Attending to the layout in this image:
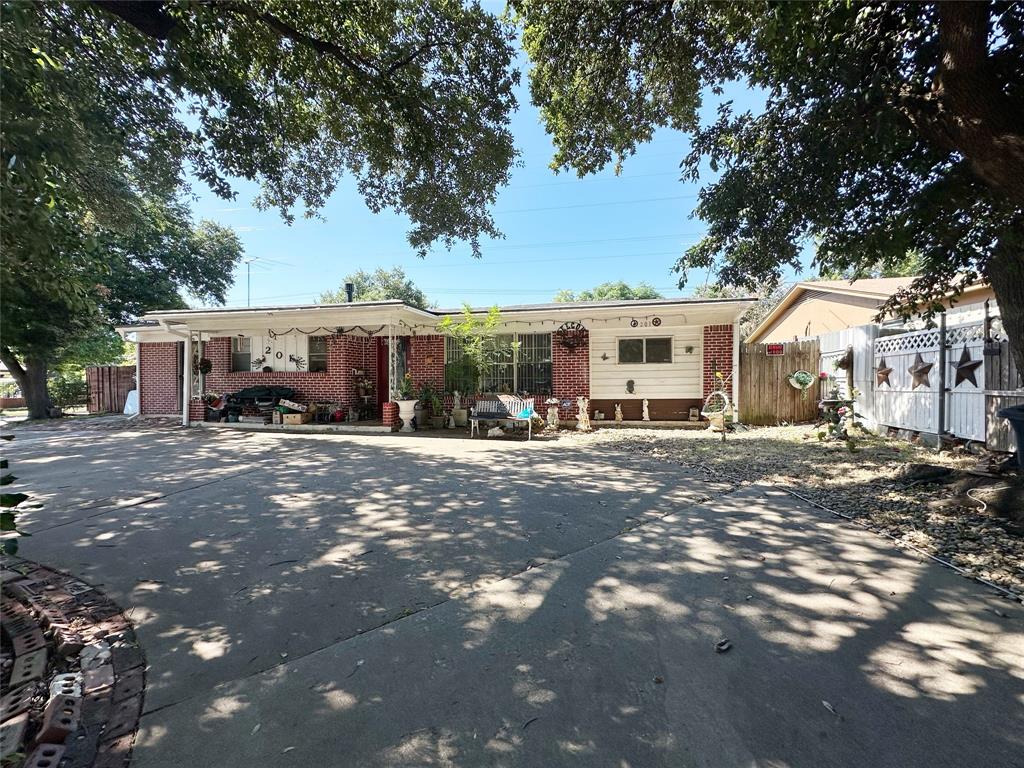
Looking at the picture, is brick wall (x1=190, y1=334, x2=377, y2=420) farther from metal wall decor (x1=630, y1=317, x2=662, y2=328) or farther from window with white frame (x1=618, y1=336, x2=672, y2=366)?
metal wall decor (x1=630, y1=317, x2=662, y2=328)

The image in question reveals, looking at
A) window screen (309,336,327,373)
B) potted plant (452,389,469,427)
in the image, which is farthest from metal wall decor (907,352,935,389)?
window screen (309,336,327,373)

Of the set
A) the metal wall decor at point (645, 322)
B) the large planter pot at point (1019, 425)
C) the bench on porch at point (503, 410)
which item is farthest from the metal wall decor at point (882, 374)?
the bench on porch at point (503, 410)

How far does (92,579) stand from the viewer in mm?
3188

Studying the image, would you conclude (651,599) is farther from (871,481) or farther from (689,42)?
(689,42)

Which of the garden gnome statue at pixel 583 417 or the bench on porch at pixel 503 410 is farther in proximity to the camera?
the garden gnome statue at pixel 583 417

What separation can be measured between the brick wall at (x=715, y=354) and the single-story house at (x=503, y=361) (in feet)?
0.08

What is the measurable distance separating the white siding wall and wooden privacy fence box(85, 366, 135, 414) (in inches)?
655

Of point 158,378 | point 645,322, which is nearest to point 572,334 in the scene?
point 645,322

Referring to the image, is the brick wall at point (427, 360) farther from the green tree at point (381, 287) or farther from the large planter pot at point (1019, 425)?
the green tree at point (381, 287)

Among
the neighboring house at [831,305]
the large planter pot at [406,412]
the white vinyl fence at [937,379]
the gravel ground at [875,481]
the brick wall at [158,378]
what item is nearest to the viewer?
the gravel ground at [875,481]

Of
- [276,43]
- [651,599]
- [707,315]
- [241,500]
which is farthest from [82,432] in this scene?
[707,315]

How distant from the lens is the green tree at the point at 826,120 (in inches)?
151

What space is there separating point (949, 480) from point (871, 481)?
70cm

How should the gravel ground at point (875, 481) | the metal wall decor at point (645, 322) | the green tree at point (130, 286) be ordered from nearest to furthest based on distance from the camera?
the gravel ground at point (875, 481) < the green tree at point (130, 286) < the metal wall decor at point (645, 322)
